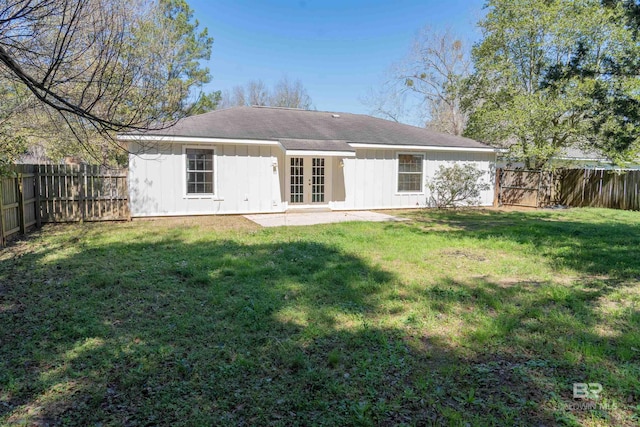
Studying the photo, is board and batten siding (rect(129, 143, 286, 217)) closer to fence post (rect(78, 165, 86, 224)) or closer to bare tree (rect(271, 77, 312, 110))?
fence post (rect(78, 165, 86, 224))

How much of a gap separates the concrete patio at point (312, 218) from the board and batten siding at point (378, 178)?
863mm

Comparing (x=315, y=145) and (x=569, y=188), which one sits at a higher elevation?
(x=315, y=145)

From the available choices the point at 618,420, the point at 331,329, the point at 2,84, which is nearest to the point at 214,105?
the point at 2,84

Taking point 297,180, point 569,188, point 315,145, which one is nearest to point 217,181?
point 297,180

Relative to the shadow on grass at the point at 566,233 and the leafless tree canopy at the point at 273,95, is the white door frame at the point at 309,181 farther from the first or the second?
the leafless tree canopy at the point at 273,95

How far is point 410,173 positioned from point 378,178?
54.5 inches

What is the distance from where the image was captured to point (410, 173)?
14.9 metres

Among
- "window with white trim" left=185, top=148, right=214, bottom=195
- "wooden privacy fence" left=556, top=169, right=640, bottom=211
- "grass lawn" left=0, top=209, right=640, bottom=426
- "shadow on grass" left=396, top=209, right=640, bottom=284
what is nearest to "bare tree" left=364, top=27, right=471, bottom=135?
"wooden privacy fence" left=556, top=169, right=640, bottom=211

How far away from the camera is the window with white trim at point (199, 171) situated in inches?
474

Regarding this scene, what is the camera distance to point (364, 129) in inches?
618

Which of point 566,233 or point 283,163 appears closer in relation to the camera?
point 566,233

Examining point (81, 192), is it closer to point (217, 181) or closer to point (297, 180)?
point (217, 181)

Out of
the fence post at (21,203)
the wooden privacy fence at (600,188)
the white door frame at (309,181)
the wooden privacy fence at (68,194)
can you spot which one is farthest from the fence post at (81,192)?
the wooden privacy fence at (600,188)

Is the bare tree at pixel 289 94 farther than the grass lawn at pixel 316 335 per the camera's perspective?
Yes
